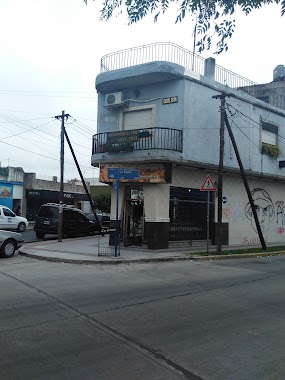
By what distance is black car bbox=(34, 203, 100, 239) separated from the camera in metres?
22.7

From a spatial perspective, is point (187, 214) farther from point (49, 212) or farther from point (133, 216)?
point (49, 212)

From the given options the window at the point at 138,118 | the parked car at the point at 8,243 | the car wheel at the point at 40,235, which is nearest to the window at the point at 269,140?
the window at the point at 138,118

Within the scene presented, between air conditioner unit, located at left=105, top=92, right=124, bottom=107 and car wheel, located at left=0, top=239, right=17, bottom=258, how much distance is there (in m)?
7.67

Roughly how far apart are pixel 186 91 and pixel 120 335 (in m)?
13.1

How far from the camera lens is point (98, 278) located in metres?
10.2

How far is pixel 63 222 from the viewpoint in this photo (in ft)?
76.1

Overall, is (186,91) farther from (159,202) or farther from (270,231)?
(270,231)

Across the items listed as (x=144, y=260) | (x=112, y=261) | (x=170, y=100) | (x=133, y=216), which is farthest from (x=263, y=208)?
(x=112, y=261)

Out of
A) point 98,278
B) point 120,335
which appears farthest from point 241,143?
point 120,335

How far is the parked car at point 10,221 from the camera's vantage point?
25.6 m

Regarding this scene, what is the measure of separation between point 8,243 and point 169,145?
7449 millimetres

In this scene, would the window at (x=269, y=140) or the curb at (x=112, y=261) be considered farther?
the window at (x=269, y=140)

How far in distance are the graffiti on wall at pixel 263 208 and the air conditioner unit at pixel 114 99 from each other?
29.6ft

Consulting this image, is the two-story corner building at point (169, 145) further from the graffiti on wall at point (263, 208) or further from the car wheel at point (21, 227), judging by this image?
the car wheel at point (21, 227)
